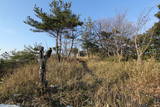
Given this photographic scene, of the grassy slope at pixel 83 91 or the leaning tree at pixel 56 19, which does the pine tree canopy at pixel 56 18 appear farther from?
the grassy slope at pixel 83 91

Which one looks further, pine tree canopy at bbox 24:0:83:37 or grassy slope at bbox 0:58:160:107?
pine tree canopy at bbox 24:0:83:37

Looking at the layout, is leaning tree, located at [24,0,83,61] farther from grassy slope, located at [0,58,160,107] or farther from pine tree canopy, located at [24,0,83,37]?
Result: grassy slope, located at [0,58,160,107]

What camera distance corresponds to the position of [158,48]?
406 inches

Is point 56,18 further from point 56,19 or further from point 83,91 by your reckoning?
point 83,91

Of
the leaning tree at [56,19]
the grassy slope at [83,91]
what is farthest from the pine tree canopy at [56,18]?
the grassy slope at [83,91]

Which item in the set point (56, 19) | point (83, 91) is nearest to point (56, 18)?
point (56, 19)

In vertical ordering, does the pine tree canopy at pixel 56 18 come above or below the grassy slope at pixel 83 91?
above

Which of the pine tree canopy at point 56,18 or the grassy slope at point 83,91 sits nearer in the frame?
the grassy slope at point 83,91

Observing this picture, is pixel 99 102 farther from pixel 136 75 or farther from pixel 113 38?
pixel 113 38

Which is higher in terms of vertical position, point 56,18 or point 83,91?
point 56,18

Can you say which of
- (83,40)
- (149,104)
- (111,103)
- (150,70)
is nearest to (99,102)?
(111,103)

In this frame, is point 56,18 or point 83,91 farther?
point 56,18

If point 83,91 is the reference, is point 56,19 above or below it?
above

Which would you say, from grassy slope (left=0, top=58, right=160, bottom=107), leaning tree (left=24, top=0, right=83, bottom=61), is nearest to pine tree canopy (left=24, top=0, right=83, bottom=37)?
leaning tree (left=24, top=0, right=83, bottom=61)
